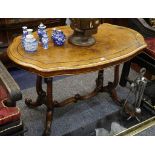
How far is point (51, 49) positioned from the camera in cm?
Answer: 171

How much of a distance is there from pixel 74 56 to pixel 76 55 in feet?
0.07

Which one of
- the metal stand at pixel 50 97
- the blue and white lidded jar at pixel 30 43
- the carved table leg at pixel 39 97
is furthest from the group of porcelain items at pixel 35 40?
the carved table leg at pixel 39 97

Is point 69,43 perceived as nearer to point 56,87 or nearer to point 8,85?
point 8,85

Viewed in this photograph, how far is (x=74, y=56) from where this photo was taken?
63.9 inches

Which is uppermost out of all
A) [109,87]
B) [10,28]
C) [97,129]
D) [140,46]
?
[140,46]

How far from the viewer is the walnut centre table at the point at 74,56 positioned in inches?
59.5

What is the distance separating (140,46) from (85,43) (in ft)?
1.32

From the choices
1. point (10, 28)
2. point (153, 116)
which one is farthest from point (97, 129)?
point (10, 28)

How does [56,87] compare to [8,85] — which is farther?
[56,87]

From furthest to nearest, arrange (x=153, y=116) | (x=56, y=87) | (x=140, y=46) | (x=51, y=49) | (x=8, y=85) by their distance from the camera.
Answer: (x=56, y=87) → (x=153, y=116) → (x=140, y=46) → (x=51, y=49) → (x=8, y=85)

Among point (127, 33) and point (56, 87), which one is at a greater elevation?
point (127, 33)

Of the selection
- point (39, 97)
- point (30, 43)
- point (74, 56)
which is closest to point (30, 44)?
point (30, 43)

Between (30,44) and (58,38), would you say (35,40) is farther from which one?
(58,38)

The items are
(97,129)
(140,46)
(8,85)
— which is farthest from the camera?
(97,129)
